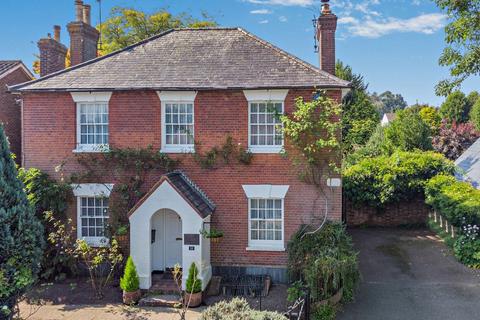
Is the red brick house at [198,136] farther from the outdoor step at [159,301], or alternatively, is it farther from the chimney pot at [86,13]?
the chimney pot at [86,13]

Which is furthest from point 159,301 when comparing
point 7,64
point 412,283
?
point 7,64

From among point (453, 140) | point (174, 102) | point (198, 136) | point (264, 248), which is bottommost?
point (264, 248)

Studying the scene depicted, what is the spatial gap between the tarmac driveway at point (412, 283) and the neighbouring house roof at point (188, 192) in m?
5.49

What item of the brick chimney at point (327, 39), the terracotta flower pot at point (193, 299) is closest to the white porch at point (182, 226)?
the terracotta flower pot at point (193, 299)

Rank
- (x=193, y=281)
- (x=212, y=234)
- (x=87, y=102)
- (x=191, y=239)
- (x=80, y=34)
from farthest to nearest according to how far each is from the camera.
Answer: (x=80, y=34) → (x=87, y=102) → (x=212, y=234) → (x=191, y=239) → (x=193, y=281)

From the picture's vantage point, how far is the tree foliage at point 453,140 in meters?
35.5

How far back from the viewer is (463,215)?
54.2 feet

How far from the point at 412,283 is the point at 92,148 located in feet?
41.6

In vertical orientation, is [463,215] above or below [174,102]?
below

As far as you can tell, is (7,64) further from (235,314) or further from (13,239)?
(235,314)

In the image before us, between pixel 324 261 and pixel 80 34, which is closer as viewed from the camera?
pixel 324 261

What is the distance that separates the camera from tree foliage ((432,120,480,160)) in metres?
35.5

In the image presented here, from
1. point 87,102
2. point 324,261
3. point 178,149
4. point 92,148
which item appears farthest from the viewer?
point 92,148

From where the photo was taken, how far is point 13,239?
995 centimetres
